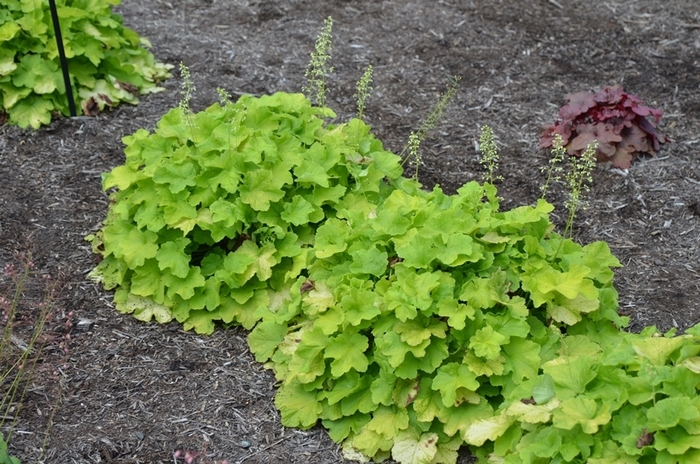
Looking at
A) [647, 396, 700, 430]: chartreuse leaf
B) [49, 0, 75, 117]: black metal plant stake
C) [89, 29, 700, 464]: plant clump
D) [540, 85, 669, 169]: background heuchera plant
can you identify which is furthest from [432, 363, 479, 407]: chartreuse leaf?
[49, 0, 75, 117]: black metal plant stake

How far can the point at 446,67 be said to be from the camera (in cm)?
660

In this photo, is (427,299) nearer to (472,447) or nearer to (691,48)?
(472,447)

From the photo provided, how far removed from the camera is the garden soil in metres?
3.71

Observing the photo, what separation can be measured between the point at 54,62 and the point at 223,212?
7.70ft

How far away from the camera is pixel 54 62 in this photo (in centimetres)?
572

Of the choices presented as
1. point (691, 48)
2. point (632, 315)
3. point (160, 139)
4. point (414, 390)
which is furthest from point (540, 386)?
point (691, 48)

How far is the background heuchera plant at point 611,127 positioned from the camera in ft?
17.9

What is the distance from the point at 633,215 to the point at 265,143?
2287mm

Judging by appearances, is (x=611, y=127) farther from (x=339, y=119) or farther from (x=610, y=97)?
(x=339, y=119)

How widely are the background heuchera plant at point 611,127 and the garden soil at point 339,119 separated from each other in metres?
0.13

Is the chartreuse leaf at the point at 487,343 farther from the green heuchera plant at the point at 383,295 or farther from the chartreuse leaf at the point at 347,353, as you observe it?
the chartreuse leaf at the point at 347,353

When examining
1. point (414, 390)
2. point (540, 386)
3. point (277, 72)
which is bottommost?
point (277, 72)

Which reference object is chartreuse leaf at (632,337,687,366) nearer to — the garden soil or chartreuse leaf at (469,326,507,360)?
chartreuse leaf at (469,326,507,360)

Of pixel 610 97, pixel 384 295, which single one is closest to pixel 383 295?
pixel 384 295
